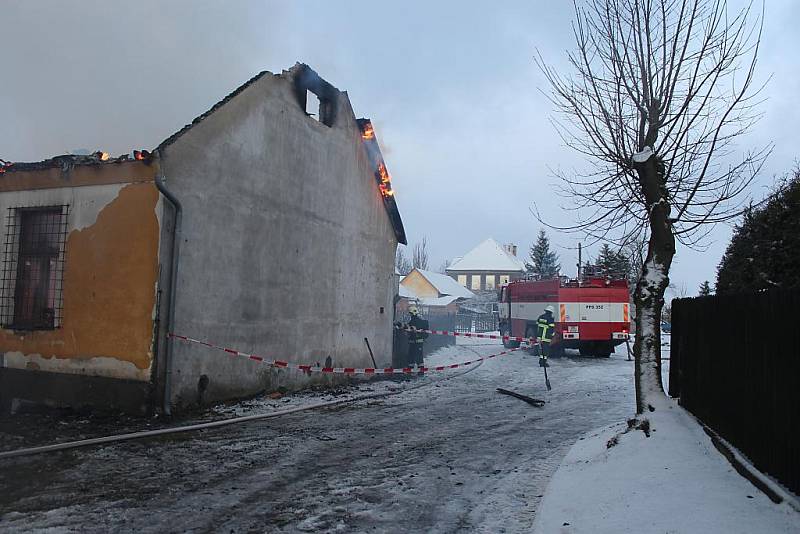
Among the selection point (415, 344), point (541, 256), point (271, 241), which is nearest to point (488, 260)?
point (541, 256)

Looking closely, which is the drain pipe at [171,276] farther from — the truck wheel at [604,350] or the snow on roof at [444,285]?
the snow on roof at [444,285]

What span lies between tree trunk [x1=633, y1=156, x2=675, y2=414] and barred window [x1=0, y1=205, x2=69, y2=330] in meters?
9.15

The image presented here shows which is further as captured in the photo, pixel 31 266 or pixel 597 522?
pixel 31 266

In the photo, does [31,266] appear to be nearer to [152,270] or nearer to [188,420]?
[152,270]

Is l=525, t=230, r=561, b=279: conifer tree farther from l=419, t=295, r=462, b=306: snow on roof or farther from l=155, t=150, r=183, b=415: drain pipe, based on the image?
l=155, t=150, r=183, b=415: drain pipe

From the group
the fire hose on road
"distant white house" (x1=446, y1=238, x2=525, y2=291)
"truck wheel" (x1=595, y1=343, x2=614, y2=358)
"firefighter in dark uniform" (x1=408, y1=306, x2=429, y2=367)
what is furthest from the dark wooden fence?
"distant white house" (x1=446, y1=238, x2=525, y2=291)

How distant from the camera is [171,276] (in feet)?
29.4

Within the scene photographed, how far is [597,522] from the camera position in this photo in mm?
4492

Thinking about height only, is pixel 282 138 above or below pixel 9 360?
above

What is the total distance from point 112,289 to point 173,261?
115 cm

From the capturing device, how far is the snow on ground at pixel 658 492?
402cm

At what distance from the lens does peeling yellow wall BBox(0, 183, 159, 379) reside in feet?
29.1

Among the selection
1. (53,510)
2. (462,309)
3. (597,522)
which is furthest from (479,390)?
(462,309)

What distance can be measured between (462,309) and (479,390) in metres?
40.2
